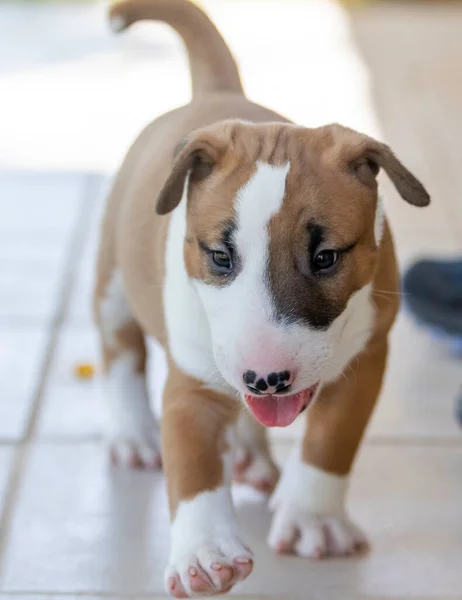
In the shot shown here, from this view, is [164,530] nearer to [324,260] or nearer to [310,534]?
[310,534]

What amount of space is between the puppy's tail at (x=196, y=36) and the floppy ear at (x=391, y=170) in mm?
527

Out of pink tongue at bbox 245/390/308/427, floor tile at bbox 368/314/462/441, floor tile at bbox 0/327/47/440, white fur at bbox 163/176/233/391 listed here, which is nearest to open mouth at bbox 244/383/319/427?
pink tongue at bbox 245/390/308/427

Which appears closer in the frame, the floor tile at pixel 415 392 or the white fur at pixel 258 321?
the white fur at pixel 258 321

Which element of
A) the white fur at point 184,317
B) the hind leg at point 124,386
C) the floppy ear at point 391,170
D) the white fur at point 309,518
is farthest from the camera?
the hind leg at point 124,386

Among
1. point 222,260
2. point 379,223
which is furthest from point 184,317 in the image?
point 379,223

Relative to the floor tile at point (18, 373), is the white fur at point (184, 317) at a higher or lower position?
higher

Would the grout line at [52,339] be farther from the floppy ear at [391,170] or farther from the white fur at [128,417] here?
the floppy ear at [391,170]

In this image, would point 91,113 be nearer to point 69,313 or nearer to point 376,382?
point 69,313

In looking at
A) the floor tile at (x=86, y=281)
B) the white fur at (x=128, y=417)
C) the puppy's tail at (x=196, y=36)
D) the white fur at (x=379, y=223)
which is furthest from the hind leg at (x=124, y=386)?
the white fur at (x=379, y=223)

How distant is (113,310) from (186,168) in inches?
24.0

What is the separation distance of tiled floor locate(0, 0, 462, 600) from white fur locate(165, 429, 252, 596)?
0.20 meters

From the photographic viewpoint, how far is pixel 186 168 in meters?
1.53

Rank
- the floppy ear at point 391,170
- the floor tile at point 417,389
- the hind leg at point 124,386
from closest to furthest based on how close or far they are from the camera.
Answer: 1. the floppy ear at point 391,170
2. the hind leg at point 124,386
3. the floor tile at point 417,389

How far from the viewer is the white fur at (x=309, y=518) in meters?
1.77
